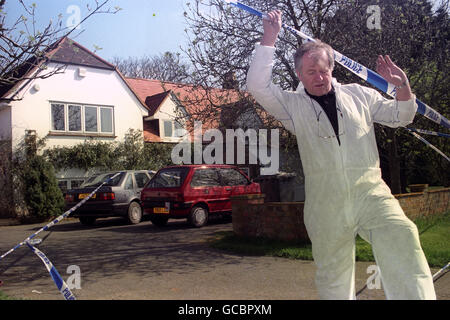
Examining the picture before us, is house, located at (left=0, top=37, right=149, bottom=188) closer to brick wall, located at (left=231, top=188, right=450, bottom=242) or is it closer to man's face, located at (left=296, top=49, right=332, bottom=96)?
brick wall, located at (left=231, top=188, right=450, bottom=242)

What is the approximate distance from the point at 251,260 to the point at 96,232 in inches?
248

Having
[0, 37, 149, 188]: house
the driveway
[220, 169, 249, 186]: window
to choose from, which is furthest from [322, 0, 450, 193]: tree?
[0, 37, 149, 188]: house

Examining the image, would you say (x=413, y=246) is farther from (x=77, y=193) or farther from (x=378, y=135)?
(x=77, y=193)

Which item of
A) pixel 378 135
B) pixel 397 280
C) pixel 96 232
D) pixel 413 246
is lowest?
pixel 96 232

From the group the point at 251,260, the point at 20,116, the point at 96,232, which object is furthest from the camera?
the point at 20,116

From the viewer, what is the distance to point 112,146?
21062 millimetres

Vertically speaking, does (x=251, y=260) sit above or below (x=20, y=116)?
below

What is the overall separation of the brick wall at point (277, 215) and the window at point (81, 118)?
1282 cm

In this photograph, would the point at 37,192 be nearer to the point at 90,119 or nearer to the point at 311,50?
the point at 90,119

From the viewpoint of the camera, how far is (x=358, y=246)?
7590 mm

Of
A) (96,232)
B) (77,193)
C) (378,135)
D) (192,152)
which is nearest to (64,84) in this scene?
(192,152)

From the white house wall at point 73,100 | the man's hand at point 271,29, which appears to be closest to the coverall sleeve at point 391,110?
the man's hand at point 271,29
